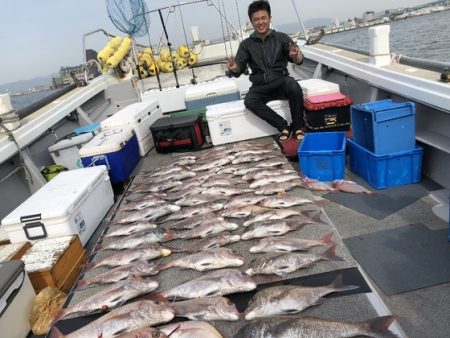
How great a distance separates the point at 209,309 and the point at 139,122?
420cm

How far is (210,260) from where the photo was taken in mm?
2807

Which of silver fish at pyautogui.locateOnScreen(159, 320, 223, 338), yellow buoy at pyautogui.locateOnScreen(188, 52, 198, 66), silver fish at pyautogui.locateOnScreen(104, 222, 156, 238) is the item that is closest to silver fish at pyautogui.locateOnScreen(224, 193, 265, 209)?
silver fish at pyautogui.locateOnScreen(104, 222, 156, 238)

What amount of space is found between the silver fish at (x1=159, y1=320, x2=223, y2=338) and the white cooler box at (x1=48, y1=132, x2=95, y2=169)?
397 cm

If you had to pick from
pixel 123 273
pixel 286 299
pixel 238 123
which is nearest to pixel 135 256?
pixel 123 273

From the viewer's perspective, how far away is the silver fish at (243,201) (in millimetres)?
3703

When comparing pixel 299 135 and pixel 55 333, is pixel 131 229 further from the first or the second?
pixel 299 135

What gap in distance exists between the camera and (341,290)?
2.33 m

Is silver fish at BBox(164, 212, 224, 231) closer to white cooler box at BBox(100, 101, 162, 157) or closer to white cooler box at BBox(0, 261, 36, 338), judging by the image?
white cooler box at BBox(0, 261, 36, 338)

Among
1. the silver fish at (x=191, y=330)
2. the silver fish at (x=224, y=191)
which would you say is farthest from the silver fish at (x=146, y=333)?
the silver fish at (x=224, y=191)

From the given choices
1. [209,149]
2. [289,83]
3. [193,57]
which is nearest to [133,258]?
[209,149]

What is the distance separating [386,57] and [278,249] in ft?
11.4

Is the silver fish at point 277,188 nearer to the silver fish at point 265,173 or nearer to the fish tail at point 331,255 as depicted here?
the silver fish at point 265,173

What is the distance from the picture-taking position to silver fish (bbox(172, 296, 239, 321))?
2.25 metres

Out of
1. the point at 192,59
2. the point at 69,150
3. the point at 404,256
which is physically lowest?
the point at 404,256
